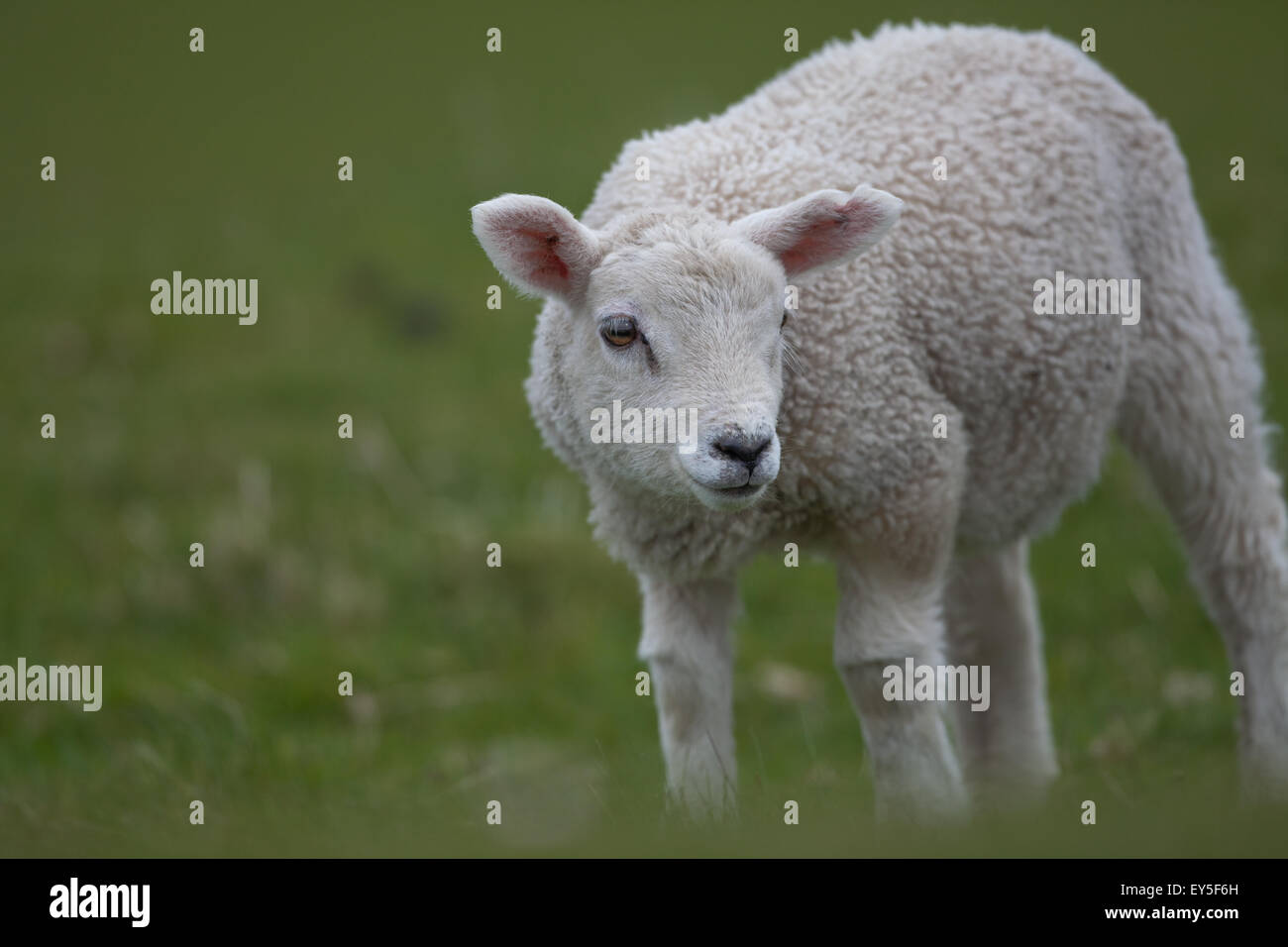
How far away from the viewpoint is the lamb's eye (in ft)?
14.0

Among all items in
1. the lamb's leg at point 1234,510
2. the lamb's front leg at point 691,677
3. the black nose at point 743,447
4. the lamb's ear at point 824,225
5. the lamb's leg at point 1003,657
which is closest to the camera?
the black nose at point 743,447

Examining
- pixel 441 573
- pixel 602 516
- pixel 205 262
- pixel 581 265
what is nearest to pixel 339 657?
pixel 441 573

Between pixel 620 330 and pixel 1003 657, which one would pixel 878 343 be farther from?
pixel 1003 657

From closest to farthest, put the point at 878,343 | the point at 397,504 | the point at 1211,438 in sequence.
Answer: the point at 878,343, the point at 1211,438, the point at 397,504

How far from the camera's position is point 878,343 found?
4.62 meters

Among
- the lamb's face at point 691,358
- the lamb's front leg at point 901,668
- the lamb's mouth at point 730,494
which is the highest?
the lamb's face at point 691,358

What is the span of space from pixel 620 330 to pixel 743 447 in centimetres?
56

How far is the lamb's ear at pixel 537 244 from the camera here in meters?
4.31

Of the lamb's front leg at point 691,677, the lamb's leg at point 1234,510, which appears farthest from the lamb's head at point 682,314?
the lamb's leg at point 1234,510

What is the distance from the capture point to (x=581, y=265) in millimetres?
4406

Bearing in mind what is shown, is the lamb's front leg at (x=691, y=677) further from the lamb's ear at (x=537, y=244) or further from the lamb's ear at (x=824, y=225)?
the lamb's ear at (x=824, y=225)

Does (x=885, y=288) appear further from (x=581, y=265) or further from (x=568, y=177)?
(x=568, y=177)

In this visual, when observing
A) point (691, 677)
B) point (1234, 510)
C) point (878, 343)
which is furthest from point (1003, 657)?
point (878, 343)
